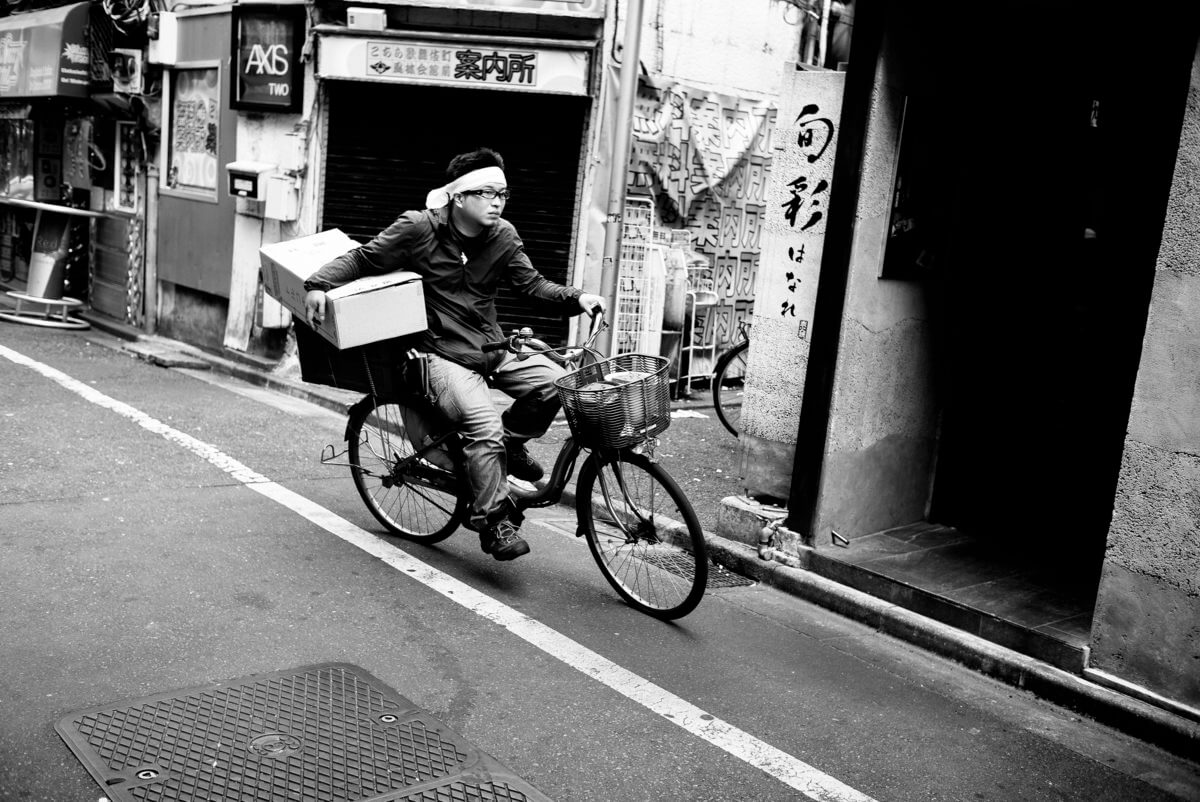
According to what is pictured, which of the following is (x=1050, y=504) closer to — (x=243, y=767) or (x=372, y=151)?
(x=243, y=767)

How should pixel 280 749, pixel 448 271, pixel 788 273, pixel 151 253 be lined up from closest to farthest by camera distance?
pixel 280 749
pixel 448 271
pixel 788 273
pixel 151 253

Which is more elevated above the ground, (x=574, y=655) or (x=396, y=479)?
(x=396, y=479)

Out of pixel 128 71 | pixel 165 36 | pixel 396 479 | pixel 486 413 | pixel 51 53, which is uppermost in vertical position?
pixel 165 36

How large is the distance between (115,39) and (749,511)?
43.2 feet

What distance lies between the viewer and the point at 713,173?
12.0m

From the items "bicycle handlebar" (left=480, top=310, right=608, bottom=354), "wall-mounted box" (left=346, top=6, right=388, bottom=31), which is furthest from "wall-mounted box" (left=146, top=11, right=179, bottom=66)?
"bicycle handlebar" (left=480, top=310, right=608, bottom=354)

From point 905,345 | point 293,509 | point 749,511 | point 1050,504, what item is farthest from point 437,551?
point 1050,504

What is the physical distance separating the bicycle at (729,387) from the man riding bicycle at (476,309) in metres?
4.11

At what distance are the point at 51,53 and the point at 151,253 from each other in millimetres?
3540

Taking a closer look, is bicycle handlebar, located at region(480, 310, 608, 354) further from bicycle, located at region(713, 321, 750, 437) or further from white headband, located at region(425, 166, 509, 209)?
bicycle, located at region(713, 321, 750, 437)

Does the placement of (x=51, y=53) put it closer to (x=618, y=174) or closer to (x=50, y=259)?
(x=50, y=259)

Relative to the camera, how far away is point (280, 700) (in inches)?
163

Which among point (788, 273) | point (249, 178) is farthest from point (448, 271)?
point (249, 178)

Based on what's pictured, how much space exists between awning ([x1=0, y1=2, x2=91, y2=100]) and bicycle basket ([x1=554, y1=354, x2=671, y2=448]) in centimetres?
1370
